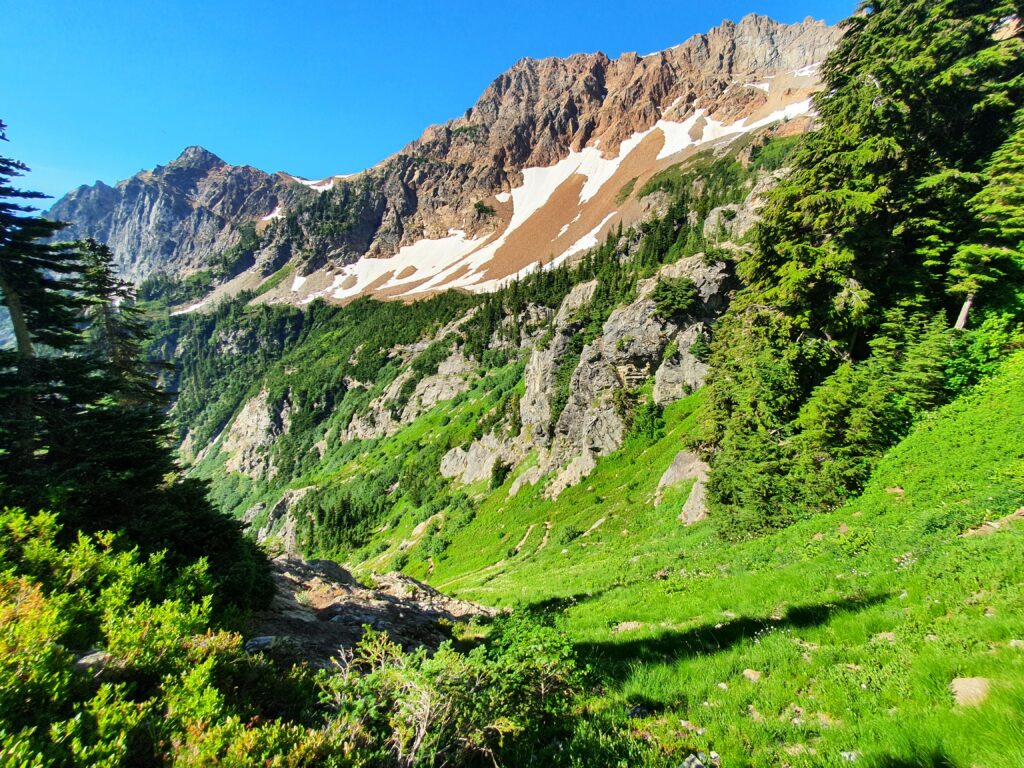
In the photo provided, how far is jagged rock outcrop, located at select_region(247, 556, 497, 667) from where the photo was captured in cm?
797

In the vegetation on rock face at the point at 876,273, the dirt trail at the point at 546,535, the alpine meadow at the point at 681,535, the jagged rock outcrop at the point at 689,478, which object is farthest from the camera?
the dirt trail at the point at 546,535

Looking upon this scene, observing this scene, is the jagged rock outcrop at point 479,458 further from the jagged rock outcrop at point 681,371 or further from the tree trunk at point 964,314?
the tree trunk at point 964,314

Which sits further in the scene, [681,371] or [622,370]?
[622,370]

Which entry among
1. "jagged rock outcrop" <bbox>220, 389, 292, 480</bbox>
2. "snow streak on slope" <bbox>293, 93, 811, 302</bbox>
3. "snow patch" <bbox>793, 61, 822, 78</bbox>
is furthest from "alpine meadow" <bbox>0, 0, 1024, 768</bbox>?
"snow patch" <bbox>793, 61, 822, 78</bbox>

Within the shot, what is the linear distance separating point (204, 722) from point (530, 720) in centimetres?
348

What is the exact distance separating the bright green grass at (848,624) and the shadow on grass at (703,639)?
0.16 feet

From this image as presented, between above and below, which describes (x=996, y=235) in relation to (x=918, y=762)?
above

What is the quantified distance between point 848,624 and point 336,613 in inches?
421

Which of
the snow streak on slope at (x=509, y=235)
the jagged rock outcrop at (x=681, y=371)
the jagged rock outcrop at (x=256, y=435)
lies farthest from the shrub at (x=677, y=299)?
the jagged rock outcrop at (x=256, y=435)

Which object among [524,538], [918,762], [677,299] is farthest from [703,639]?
[677,299]

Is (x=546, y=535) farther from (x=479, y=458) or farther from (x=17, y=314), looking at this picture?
(x=479, y=458)

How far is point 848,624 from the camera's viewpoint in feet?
20.9

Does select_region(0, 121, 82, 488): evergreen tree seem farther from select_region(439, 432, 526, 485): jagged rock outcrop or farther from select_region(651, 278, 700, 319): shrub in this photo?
select_region(439, 432, 526, 485): jagged rock outcrop

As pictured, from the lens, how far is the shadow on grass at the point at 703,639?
701 centimetres
